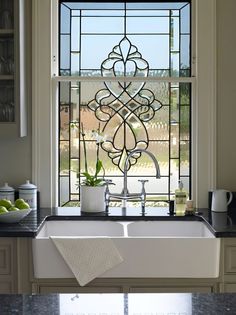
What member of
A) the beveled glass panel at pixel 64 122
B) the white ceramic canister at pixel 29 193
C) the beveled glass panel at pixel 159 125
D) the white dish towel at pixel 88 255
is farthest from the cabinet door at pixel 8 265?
the beveled glass panel at pixel 159 125

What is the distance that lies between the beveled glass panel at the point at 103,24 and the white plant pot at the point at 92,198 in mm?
998

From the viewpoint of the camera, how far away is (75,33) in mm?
3664

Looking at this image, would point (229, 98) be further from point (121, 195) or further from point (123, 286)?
point (123, 286)

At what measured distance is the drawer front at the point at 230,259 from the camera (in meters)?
2.85

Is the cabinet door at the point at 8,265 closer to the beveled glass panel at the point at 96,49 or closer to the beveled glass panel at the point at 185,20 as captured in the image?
the beveled glass panel at the point at 96,49

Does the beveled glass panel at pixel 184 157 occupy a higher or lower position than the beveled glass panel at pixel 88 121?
lower

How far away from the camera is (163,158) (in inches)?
145

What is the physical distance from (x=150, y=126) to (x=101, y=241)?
1.10 meters

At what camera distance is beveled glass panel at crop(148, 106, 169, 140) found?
3680mm

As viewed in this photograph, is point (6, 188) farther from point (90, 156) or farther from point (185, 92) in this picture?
point (185, 92)

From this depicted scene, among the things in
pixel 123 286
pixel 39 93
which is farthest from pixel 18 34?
pixel 123 286

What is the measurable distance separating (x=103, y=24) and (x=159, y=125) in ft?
2.35

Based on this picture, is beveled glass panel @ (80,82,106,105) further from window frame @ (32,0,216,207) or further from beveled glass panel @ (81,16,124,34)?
beveled glass panel @ (81,16,124,34)

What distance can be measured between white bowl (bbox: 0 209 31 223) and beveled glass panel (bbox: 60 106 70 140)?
77 cm
